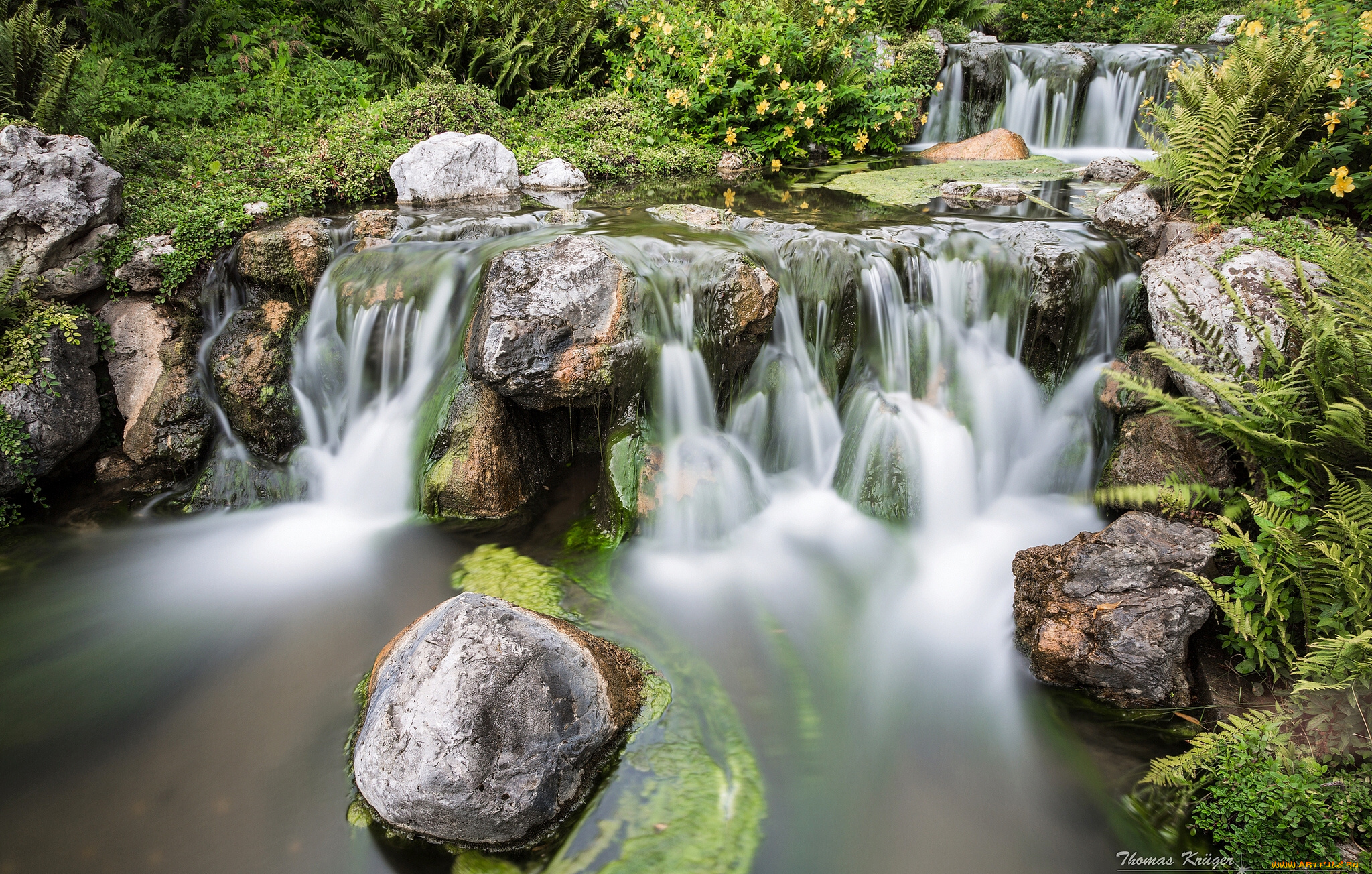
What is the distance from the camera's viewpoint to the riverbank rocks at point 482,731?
2824mm

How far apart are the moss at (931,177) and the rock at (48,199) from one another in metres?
7.13

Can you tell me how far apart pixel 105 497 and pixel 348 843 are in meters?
4.05

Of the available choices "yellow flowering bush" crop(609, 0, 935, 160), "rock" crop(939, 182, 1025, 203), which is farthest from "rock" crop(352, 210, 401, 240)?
"rock" crop(939, 182, 1025, 203)

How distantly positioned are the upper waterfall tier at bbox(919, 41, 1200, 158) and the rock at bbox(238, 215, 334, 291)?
9126 mm

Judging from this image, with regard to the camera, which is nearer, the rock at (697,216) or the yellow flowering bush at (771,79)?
the rock at (697,216)

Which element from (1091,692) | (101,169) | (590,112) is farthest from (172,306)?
(1091,692)

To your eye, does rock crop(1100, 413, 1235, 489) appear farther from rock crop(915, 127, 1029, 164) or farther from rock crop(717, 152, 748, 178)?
rock crop(717, 152, 748, 178)

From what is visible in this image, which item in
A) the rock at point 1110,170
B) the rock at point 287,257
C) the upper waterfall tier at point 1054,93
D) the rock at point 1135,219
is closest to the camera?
the rock at point 1135,219

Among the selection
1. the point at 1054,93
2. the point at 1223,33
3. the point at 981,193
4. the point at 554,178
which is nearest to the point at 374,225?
the point at 554,178

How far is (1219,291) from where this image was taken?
4.41 meters

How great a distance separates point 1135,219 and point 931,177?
3259mm

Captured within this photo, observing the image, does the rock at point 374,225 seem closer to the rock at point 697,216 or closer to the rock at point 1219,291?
the rock at point 697,216

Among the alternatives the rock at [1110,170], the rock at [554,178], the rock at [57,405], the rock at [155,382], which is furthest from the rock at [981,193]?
the rock at [57,405]

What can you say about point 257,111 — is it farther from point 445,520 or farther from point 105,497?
point 445,520
